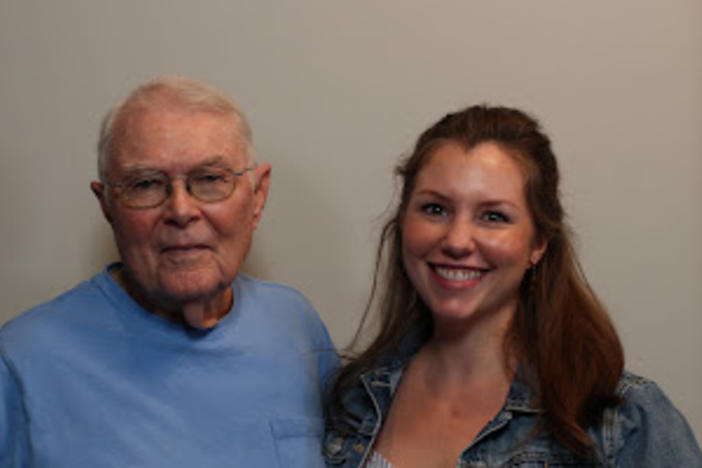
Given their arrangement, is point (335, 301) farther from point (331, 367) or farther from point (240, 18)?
point (240, 18)

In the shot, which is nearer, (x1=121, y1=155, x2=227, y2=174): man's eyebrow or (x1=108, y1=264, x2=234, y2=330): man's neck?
(x1=121, y1=155, x2=227, y2=174): man's eyebrow

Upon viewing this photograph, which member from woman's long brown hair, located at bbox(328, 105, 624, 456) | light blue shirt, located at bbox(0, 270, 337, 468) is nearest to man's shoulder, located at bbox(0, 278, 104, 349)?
light blue shirt, located at bbox(0, 270, 337, 468)

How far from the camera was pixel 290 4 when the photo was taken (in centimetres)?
236

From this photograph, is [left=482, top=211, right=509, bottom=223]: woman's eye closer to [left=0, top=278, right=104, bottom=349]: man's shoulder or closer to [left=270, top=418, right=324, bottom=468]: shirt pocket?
[left=270, top=418, right=324, bottom=468]: shirt pocket

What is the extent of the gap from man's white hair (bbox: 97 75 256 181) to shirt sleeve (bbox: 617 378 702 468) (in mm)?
999

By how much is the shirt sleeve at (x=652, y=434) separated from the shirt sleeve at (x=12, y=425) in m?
1.19

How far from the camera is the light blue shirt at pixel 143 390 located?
5.35 feet

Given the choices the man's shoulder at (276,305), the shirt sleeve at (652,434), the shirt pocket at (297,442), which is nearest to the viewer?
the shirt sleeve at (652,434)

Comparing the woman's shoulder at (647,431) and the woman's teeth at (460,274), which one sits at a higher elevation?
the woman's teeth at (460,274)

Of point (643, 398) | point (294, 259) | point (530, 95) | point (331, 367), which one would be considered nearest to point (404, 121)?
point (530, 95)

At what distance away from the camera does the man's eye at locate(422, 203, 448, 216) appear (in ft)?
5.85

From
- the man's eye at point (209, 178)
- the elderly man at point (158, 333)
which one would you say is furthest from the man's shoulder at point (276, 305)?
the man's eye at point (209, 178)

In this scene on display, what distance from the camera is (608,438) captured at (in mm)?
1639

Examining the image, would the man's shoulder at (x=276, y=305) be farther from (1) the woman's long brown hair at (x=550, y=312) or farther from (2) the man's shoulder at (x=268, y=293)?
(1) the woman's long brown hair at (x=550, y=312)
